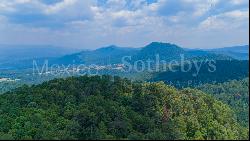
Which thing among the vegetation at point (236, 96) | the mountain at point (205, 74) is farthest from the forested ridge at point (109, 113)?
the mountain at point (205, 74)

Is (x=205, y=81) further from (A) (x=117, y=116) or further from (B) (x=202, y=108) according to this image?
(A) (x=117, y=116)

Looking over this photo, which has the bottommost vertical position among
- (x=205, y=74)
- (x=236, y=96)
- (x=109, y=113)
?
(x=236, y=96)

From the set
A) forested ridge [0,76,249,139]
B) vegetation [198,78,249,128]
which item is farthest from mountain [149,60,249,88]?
forested ridge [0,76,249,139]

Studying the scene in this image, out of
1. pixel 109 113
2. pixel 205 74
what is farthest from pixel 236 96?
pixel 109 113

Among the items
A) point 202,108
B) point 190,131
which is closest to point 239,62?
point 202,108

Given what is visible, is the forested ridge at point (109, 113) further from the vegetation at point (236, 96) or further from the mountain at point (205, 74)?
the mountain at point (205, 74)

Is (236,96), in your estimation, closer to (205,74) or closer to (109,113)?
(205,74)
